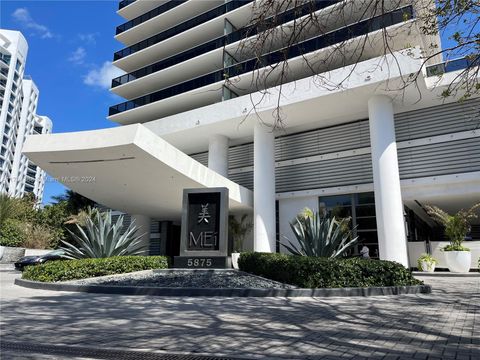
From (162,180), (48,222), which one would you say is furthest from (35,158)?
(48,222)

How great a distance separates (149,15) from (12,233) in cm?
2408

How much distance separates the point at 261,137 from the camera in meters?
23.6

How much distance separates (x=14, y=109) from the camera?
84.1m

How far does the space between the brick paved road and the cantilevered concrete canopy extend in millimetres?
8725

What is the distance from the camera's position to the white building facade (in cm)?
1780

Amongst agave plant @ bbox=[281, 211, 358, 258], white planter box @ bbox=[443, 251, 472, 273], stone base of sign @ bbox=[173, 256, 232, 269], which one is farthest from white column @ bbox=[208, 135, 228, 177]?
white planter box @ bbox=[443, 251, 472, 273]

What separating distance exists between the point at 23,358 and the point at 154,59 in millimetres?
35690

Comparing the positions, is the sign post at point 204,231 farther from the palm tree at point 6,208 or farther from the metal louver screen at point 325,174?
the palm tree at point 6,208

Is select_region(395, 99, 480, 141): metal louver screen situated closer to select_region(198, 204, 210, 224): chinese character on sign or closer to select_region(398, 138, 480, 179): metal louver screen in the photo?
select_region(398, 138, 480, 179): metal louver screen

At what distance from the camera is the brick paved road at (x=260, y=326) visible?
4184 millimetres

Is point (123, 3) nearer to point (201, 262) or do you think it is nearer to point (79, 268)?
point (201, 262)

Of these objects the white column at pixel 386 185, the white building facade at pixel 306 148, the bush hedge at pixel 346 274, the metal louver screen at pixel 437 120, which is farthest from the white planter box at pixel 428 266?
the bush hedge at pixel 346 274

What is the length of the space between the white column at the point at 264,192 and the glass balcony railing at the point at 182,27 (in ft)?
41.3

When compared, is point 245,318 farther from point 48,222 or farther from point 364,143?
point 48,222
